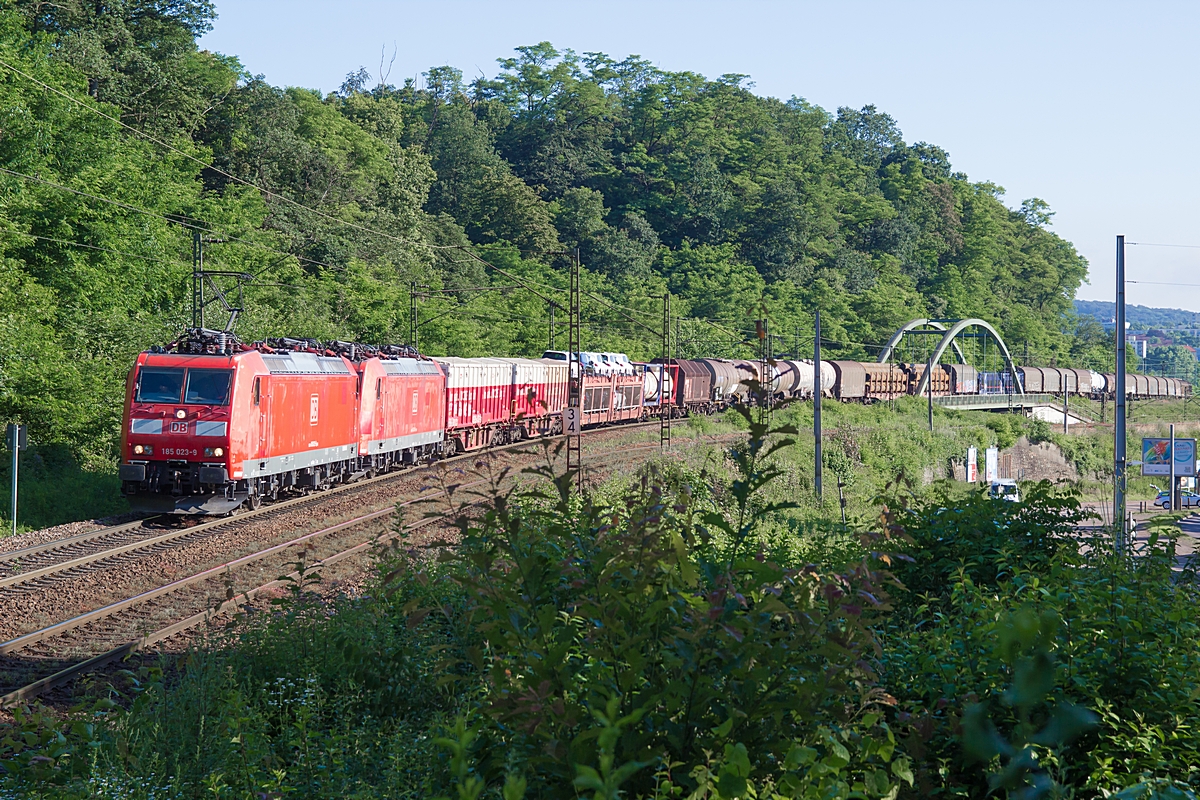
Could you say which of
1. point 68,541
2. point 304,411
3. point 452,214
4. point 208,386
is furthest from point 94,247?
point 452,214

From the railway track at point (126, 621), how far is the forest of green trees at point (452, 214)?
777cm

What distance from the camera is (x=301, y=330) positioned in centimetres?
4159

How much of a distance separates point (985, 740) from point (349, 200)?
2820 inches

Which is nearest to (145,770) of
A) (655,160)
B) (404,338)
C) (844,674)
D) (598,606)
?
(598,606)

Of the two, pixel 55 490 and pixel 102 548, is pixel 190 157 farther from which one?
pixel 102 548

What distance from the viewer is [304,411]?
22.6 meters

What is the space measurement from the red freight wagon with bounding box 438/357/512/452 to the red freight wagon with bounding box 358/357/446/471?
0.93 meters

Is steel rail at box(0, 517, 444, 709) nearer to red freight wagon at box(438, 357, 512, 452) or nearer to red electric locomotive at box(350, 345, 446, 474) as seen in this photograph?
red electric locomotive at box(350, 345, 446, 474)

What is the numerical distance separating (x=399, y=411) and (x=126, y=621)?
16.4 m

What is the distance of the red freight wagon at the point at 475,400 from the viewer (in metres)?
34.1

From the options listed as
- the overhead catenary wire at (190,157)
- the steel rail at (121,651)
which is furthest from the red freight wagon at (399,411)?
the overhead catenary wire at (190,157)

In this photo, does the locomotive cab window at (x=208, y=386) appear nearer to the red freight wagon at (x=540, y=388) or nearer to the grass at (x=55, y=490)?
the grass at (x=55, y=490)

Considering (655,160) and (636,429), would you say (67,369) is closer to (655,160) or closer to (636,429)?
(636,429)

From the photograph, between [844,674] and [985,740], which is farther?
[844,674]
